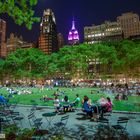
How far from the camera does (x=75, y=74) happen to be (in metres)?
83.2

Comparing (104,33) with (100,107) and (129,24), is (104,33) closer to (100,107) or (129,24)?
(129,24)

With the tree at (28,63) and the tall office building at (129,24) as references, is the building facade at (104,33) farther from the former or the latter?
the tree at (28,63)

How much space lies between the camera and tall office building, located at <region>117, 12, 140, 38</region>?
195 metres

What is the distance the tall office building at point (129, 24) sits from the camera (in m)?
195

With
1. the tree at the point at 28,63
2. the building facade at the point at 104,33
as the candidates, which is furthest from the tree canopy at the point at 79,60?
the building facade at the point at 104,33

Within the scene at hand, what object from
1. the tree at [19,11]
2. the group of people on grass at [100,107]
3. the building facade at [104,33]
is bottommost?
the group of people on grass at [100,107]

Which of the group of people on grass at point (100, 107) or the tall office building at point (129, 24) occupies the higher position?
the tall office building at point (129, 24)

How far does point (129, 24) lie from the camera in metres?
196

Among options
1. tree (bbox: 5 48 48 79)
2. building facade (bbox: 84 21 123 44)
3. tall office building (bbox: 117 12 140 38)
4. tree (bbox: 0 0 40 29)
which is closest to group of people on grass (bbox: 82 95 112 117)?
tree (bbox: 0 0 40 29)

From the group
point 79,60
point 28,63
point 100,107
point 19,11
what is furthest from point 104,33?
point 19,11

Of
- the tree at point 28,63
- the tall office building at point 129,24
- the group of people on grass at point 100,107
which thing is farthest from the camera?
the tall office building at point 129,24

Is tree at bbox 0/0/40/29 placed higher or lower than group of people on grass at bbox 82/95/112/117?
higher

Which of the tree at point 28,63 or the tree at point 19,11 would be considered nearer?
the tree at point 19,11

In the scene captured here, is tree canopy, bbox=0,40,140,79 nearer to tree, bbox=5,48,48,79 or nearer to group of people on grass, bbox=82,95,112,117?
tree, bbox=5,48,48,79
